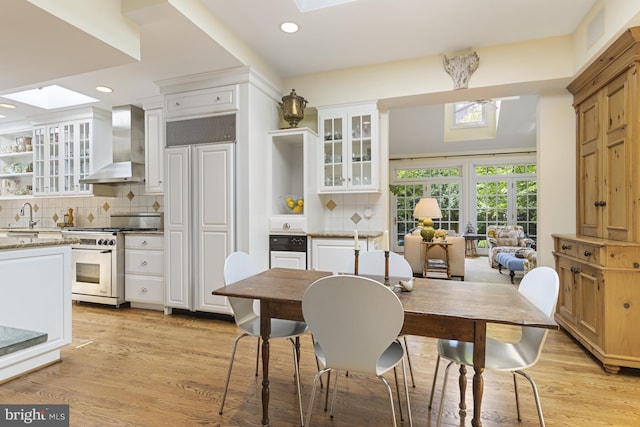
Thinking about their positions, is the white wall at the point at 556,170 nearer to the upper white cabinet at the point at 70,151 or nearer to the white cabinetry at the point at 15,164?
the upper white cabinet at the point at 70,151

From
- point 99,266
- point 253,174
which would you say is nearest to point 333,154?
point 253,174

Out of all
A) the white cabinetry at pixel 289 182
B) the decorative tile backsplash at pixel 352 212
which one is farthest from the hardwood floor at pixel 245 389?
the decorative tile backsplash at pixel 352 212

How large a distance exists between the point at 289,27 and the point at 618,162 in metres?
2.69

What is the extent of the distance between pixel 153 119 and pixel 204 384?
117 inches

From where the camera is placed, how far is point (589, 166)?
2777mm

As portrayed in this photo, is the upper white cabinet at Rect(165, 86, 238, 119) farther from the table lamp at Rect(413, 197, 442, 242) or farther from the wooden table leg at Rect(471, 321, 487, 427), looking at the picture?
the table lamp at Rect(413, 197, 442, 242)

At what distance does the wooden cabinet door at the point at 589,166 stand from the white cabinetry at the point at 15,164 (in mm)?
6608

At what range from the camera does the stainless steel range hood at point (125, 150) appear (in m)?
3.95

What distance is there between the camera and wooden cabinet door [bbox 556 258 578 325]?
2.64m

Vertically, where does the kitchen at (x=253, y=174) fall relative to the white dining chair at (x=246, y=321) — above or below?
above

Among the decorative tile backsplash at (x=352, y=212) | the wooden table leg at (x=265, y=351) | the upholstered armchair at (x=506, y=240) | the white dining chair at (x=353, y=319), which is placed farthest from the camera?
the upholstered armchair at (x=506, y=240)

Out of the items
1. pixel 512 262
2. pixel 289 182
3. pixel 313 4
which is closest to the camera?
pixel 313 4

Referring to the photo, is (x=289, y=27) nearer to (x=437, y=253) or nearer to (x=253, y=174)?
(x=253, y=174)

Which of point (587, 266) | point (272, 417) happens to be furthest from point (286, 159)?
point (587, 266)
